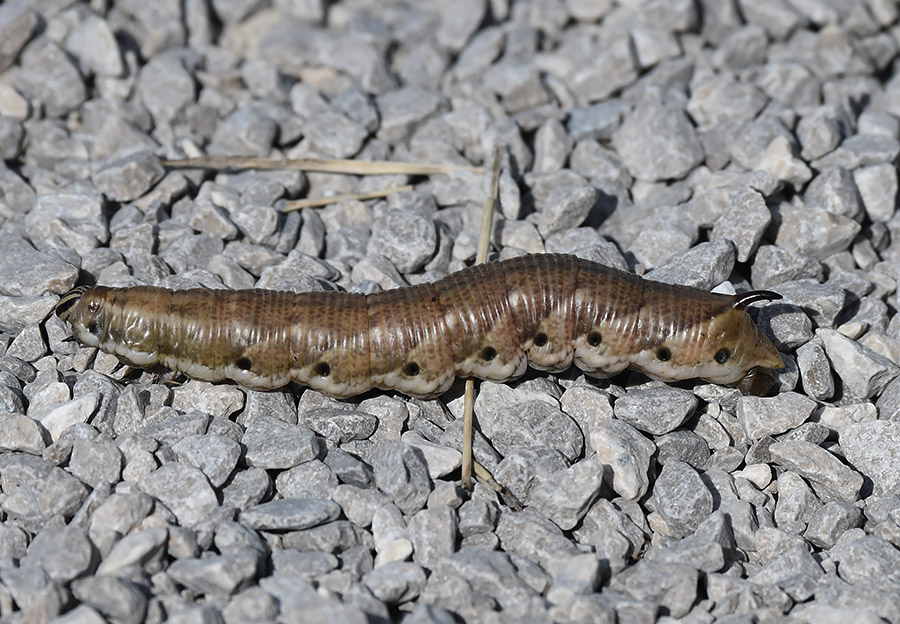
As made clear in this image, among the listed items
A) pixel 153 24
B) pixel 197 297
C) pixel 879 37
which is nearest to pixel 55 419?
pixel 197 297

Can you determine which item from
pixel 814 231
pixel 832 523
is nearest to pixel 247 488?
pixel 832 523

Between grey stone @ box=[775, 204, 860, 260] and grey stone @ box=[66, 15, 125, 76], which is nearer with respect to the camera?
grey stone @ box=[775, 204, 860, 260]

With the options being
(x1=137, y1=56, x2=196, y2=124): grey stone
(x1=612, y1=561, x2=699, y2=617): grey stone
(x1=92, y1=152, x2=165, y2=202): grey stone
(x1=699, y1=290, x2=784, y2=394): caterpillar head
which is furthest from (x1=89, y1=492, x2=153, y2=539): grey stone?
(x1=137, y1=56, x2=196, y2=124): grey stone

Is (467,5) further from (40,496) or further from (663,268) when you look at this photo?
(40,496)

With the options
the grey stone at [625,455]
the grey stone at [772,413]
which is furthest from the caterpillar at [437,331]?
the grey stone at [625,455]

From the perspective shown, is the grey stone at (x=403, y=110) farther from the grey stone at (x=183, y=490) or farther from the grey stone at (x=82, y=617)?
the grey stone at (x=82, y=617)

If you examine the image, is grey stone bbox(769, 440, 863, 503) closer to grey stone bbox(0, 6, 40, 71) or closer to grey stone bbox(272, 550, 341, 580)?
grey stone bbox(272, 550, 341, 580)
